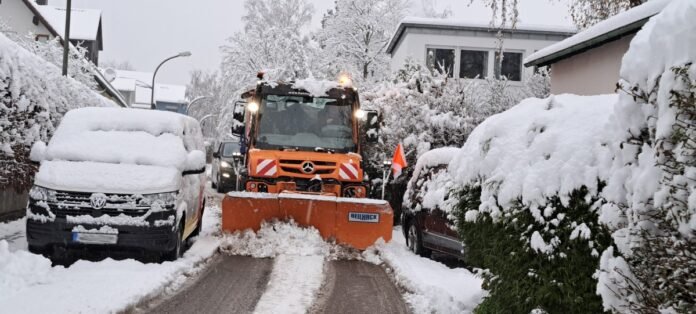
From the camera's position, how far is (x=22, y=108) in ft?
34.9

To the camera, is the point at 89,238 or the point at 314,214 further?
the point at 314,214

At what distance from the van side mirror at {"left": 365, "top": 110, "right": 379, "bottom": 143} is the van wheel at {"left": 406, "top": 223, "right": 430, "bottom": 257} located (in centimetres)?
179

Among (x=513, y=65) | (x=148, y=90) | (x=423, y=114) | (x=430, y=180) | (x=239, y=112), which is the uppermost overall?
(x=148, y=90)

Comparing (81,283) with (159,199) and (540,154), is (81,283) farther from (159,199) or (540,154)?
(540,154)

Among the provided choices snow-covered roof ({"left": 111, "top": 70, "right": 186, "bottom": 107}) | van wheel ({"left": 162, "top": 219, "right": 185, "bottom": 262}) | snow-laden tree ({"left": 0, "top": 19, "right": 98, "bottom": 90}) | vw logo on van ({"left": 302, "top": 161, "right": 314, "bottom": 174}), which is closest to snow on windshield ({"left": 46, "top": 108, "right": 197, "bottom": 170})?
van wheel ({"left": 162, "top": 219, "right": 185, "bottom": 262})

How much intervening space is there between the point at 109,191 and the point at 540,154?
5.47m

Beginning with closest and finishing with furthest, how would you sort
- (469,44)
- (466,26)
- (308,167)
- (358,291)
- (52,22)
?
1. (358,291)
2. (308,167)
3. (466,26)
4. (469,44)
5. (52,22)

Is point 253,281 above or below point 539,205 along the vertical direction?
below

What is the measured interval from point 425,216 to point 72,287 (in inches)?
219

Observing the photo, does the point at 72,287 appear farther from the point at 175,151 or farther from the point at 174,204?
the point at 175,151

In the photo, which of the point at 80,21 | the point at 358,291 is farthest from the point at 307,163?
the point at 80,21

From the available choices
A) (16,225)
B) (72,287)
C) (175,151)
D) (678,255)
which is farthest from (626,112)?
(16,225)

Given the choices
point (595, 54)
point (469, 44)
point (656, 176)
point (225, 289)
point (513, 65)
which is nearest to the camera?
point (656, 176)

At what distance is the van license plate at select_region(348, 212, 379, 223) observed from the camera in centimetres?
1068
